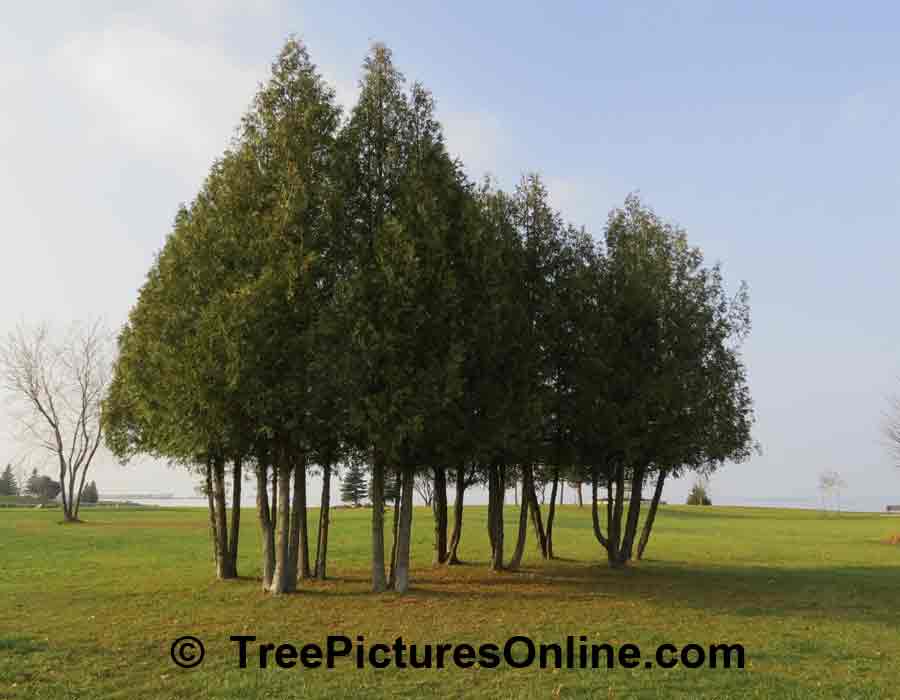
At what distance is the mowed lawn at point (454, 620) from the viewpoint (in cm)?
1181

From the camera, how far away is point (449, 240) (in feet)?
71.7

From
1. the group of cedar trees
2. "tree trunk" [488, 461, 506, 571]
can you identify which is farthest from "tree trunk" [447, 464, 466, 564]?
the group of cedar trees

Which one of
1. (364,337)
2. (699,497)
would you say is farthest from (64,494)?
(699,497)

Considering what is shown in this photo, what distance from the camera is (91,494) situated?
5344 inches

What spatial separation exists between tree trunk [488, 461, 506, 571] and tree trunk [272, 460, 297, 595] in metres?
8.04

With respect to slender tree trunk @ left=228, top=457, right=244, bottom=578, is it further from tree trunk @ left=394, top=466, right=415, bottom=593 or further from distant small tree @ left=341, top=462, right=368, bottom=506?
distant small tree @ left=341, top=462, right=368, bottom=506

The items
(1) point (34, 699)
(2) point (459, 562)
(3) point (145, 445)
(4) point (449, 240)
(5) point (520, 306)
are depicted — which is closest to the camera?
(1) point (34, 699)

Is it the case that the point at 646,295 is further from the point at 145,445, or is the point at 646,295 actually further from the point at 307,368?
the point at 145,445

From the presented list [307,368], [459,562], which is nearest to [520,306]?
[307,368]

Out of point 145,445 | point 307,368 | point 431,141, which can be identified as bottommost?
point 145,445

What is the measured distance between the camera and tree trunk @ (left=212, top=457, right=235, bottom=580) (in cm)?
2495

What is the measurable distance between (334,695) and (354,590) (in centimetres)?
1181

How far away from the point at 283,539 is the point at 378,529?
2.67m

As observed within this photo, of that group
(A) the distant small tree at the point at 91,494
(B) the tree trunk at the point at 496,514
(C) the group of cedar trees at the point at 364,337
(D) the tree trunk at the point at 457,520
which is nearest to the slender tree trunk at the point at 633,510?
(C) the group of cedar trees at the point at 364,337
